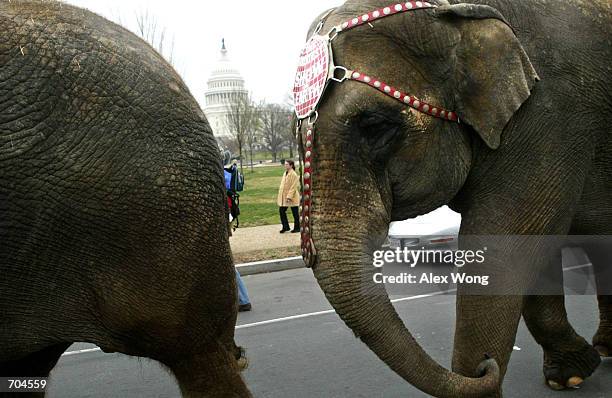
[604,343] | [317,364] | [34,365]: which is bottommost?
[317,364]

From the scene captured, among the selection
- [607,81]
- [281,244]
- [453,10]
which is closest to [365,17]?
[453,10]

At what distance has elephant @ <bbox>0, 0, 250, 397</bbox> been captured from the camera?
1.86 meters

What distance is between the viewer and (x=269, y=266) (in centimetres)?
923

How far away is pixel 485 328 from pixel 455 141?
81cm

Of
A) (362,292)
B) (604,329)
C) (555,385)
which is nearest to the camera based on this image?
(362,292)

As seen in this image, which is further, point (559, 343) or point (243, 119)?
point (243, 119)

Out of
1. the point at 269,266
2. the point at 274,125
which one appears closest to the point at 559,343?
the point at 269,266

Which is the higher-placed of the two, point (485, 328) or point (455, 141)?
point (455, 141)

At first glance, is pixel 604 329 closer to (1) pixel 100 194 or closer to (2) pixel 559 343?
(2) pixel 559 343

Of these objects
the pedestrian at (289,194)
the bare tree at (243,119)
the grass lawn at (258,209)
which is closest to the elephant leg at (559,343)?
the pedestrian at (289,194)

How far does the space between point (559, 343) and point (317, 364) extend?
1821mm

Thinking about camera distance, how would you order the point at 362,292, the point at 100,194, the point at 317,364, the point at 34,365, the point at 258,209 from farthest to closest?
the point at 258,209 → the point at 317,364 → the point at 34,365 → the point at 362,292 → the point at 100,194

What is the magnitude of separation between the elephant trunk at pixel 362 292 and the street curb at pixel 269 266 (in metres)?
6.76

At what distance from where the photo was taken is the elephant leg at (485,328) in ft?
8.65
